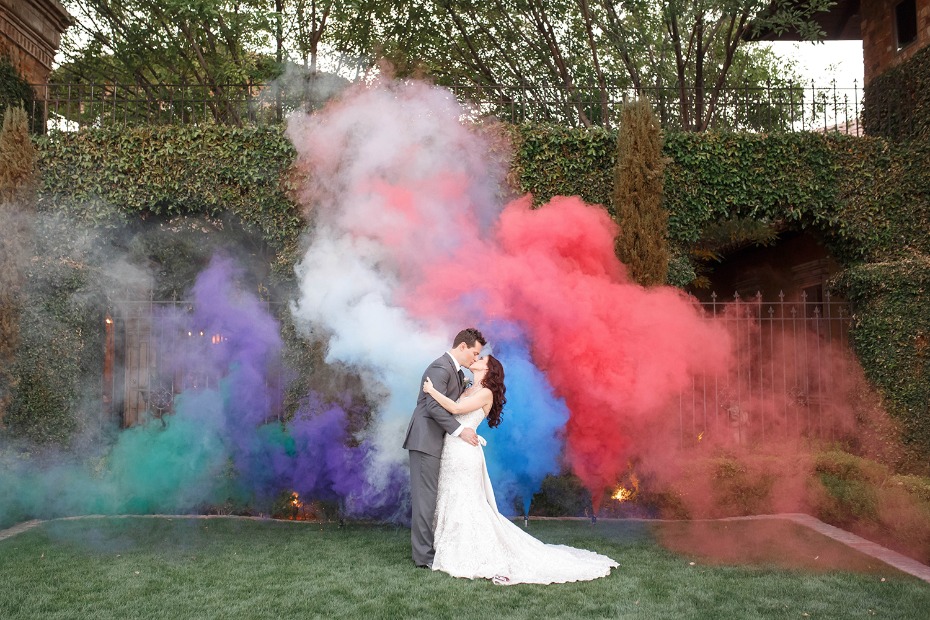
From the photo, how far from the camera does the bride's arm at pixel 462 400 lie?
6078mm

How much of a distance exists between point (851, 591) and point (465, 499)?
2.93 m

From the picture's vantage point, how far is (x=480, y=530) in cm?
591

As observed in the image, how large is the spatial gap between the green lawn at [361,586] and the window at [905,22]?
812 centimetres

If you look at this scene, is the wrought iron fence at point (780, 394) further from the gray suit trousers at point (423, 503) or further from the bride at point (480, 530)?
the gray suit trousers at point (423, 503)

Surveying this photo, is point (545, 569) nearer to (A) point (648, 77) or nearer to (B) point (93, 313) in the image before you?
(B) point (93, 313)

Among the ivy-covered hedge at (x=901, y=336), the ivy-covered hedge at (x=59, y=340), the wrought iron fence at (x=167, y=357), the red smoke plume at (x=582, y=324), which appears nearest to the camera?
the red smoke plume at (x=582, y=324)

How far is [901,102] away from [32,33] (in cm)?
1206

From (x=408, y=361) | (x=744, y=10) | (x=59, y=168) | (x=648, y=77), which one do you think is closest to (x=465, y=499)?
(x=408, y=361)

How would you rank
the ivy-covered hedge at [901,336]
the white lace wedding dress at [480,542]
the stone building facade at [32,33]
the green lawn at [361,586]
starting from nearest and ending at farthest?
the green lawn at [361,586] < the white lace wedding dress at [480,542] < the ivy-covered hedge at [901,336] < the stone building facade at [32,33]

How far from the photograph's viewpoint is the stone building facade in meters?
9.41

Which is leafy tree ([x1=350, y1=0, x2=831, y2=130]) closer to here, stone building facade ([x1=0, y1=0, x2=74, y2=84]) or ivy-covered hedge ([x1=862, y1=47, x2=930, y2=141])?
ivy-covered hedge ([x1=862, y1=47, x2=930, y2=141])

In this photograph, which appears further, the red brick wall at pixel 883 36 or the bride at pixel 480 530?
the red brick wall at pixel 883 36

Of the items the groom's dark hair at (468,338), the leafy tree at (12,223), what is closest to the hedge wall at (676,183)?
the leafy tree at (12,223)

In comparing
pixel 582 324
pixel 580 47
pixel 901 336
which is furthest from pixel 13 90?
pixel 901 336
